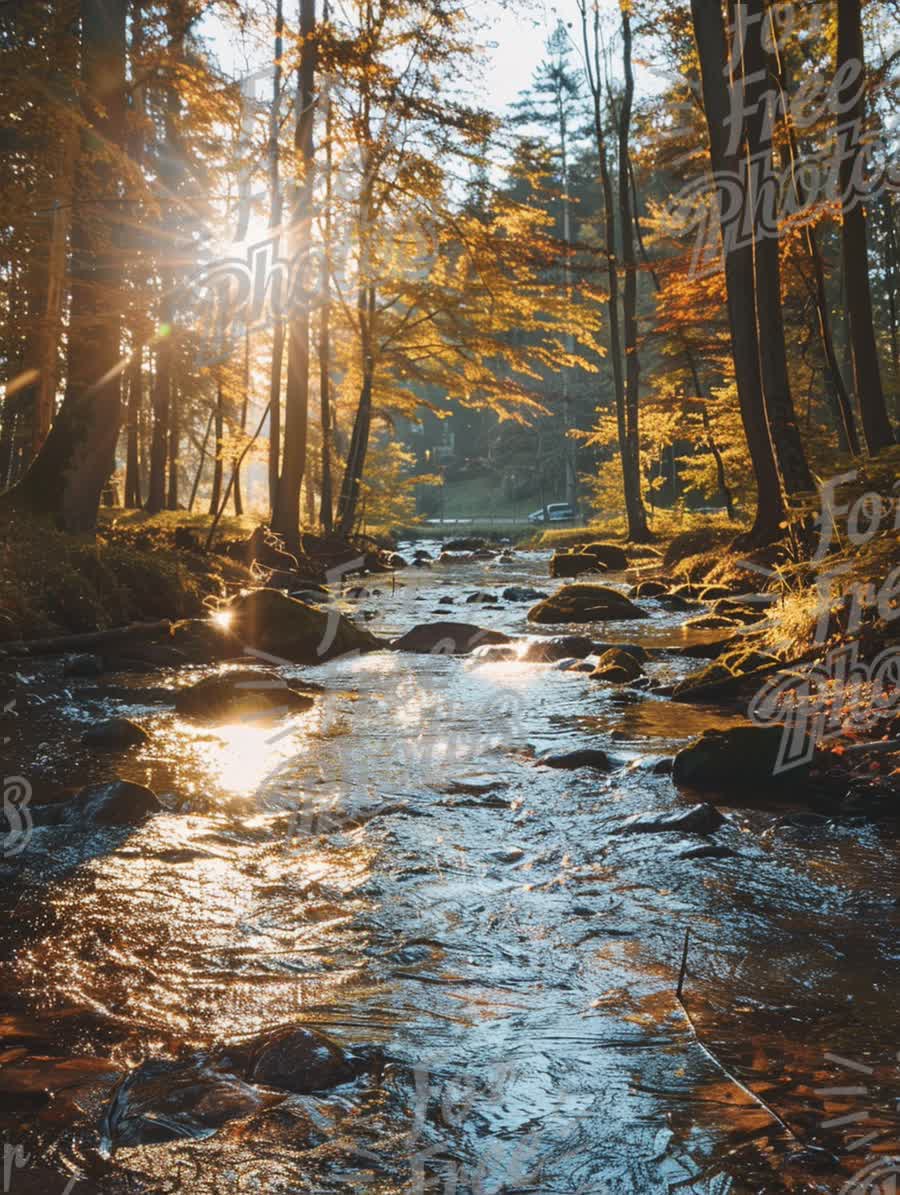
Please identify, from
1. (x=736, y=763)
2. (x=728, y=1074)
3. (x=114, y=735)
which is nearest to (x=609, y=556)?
(x=114, y=735)

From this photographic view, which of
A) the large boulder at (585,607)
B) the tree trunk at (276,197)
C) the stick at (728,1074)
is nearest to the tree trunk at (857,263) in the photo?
the large boulder at (585,607)

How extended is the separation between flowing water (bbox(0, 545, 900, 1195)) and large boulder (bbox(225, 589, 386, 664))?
4.71 m

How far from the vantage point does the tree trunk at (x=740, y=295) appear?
43.7 feet

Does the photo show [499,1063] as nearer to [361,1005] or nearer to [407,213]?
[361,1005]

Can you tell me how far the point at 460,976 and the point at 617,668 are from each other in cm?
588

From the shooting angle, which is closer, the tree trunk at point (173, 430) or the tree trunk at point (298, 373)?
the tree trunk at point (298, 373)

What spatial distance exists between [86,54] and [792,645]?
1146 centimetres

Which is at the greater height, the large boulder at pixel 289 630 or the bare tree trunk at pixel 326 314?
the bare tree trunk at pixel 326 314

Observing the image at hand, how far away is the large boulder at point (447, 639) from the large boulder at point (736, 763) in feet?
18.5

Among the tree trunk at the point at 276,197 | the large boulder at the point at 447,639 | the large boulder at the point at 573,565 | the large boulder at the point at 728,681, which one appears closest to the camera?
the large boulder at the point at 728,681

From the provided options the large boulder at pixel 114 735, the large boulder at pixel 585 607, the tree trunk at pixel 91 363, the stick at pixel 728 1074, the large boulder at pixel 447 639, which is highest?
the tree trunk at pixel 91 363

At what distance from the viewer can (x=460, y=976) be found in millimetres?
3162

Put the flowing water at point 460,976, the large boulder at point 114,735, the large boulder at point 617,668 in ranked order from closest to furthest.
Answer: the flowing water at point 460,976
the large boulder at point 114,735
the large boulder at point 617,668

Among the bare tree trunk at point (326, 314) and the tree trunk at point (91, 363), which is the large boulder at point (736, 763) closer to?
the tree trunk at point (91, 363)
